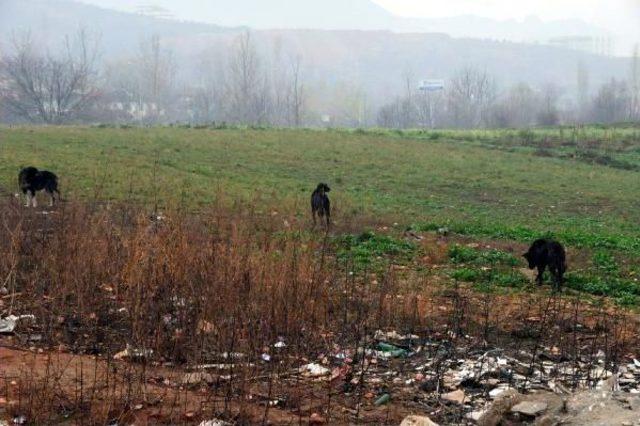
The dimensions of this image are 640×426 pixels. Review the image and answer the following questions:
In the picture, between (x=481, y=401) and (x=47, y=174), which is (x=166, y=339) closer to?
(x=481, y=401)

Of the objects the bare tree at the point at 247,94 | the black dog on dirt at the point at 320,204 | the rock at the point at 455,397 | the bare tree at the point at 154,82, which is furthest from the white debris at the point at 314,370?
the bare tree at the point at 154,82

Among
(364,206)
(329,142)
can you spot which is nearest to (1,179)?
(364,206)

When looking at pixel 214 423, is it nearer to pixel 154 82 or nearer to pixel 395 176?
pixel 395 176

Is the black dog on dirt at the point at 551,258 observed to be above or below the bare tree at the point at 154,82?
below

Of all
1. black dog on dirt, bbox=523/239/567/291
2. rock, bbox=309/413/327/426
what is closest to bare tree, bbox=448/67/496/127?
black dog on dirt, bbox=523/239/567/291

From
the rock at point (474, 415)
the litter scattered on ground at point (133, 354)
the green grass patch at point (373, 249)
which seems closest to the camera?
the rock at point (474, 415)

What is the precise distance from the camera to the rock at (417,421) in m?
5.37

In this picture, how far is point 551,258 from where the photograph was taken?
11.1 meters

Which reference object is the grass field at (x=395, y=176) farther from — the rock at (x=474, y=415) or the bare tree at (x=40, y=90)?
the bare tree at (x=40, y=90)

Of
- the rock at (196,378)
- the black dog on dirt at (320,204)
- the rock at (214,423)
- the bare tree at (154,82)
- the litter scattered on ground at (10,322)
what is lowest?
the rock at (214,423)

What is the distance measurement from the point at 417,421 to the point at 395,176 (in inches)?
912

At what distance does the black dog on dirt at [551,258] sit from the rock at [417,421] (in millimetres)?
6158

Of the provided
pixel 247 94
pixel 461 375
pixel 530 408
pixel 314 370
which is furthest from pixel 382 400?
pixel 247 94

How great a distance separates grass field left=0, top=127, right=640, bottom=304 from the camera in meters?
17.1
